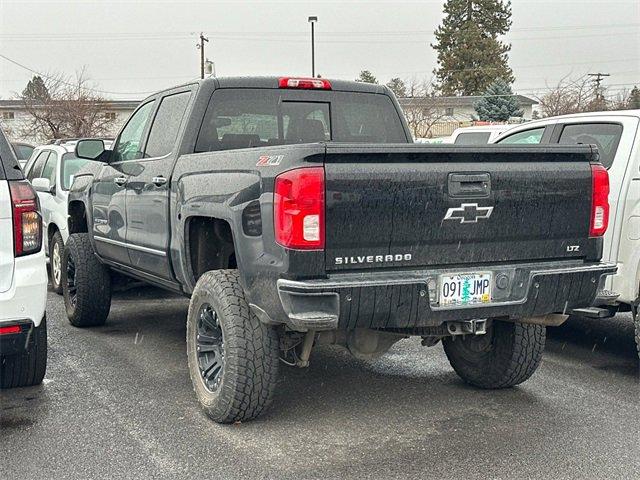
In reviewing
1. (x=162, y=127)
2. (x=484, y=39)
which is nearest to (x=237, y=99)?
(x=162, y=127)

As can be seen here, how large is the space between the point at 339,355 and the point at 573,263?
2.34 meters

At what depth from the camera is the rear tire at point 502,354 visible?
193 inches

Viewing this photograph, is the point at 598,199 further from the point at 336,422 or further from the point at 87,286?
the point at 87,286

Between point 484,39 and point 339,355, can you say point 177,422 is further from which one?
point 484,39

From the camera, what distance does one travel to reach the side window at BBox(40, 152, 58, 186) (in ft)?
29.6

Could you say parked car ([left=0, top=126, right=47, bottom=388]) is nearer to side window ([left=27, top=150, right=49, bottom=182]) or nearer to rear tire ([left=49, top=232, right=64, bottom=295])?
rear tire ([left=49, top=232, right=64, bottom=295])

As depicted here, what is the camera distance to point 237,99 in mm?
5254

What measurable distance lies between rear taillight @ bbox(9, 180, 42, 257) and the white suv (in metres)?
3.69

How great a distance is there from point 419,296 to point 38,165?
7.39m

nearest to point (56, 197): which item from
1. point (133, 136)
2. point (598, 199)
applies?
point (133, 136)

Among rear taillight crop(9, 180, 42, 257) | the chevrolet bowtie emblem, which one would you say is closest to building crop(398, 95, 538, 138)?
the chevrolet bowtie emblem

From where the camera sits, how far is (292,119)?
5461 mm

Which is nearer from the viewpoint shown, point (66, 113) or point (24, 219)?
point (24, 219)

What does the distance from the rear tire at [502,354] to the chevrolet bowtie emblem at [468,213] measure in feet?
3.91
